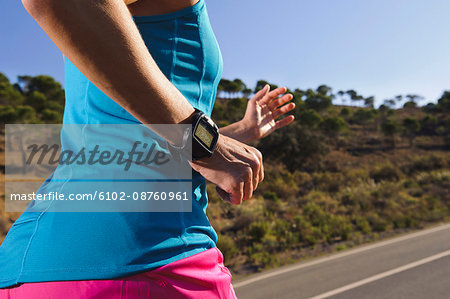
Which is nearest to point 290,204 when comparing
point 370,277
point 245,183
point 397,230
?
point 397,230

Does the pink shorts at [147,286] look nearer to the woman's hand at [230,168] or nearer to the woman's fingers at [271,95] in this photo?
the woman's hand at [230,168]

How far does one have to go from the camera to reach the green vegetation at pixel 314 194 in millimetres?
9469

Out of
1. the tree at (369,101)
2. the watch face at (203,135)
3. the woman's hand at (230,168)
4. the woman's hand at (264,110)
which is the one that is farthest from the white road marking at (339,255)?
the tree at (369,101)

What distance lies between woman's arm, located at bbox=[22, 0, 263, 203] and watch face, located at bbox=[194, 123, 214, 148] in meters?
0.06

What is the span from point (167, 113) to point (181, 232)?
0.28 metres

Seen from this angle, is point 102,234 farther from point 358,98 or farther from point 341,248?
point 358,98

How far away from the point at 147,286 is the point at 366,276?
6815 mm

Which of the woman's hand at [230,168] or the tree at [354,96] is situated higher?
the tree at [354,96]

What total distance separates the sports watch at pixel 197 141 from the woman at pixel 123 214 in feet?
0.05

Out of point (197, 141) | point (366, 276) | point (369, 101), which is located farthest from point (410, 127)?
point (197, 141)

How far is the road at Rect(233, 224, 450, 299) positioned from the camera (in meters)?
5.69

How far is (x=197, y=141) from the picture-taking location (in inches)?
32.4

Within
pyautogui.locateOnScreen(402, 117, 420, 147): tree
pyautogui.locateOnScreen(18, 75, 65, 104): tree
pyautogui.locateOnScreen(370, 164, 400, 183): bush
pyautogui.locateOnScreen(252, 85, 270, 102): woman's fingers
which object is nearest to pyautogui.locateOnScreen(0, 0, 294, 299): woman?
pyautogui.locateOnScreen(252, 85, 270, 102): woman's fingers

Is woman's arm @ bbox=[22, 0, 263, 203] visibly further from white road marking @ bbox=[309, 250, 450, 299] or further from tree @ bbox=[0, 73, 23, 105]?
tree @ bbox=[0, 73, 23, 105]
